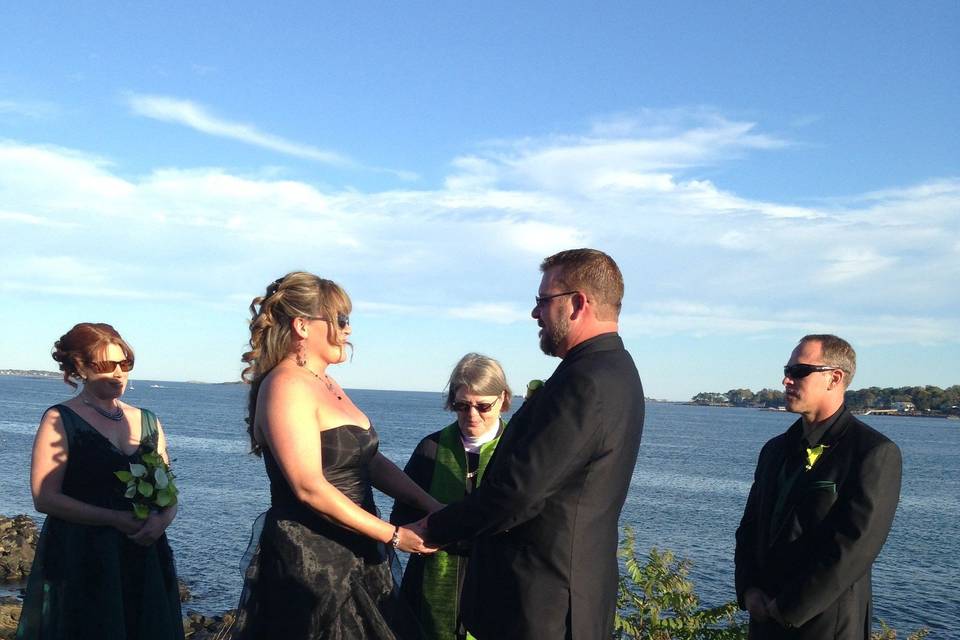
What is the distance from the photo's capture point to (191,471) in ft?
143

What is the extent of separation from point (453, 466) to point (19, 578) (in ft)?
58.9

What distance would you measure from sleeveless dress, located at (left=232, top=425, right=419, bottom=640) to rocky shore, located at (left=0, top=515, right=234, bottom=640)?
7832 millimetres

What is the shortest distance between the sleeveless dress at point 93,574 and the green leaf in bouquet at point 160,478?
19cm

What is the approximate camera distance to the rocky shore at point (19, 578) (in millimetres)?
13238

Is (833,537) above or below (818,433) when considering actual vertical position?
below

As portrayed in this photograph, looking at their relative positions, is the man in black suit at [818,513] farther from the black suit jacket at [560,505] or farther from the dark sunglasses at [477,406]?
the dark sunglasses at [477,406]

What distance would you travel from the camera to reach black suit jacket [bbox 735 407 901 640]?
4652 mm

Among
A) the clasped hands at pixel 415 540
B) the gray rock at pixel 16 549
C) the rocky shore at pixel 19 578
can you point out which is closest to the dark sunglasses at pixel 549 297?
the clasped hands at pixel 415 540

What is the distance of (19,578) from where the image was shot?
782 inches

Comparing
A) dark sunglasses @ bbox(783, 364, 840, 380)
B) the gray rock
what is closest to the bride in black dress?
dark sunglasses @ bbox(783, 364, 840, 380)

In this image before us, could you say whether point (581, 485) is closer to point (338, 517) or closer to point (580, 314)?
point (580, 314)

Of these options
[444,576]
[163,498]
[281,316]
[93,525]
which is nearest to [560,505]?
[281,316]

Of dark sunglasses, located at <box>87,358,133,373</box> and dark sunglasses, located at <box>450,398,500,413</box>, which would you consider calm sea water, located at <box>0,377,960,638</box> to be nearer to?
dark sunglasses, located at <box>87,358,133,373</box>

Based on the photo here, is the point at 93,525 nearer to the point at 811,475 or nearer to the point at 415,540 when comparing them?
the point at 415,540
